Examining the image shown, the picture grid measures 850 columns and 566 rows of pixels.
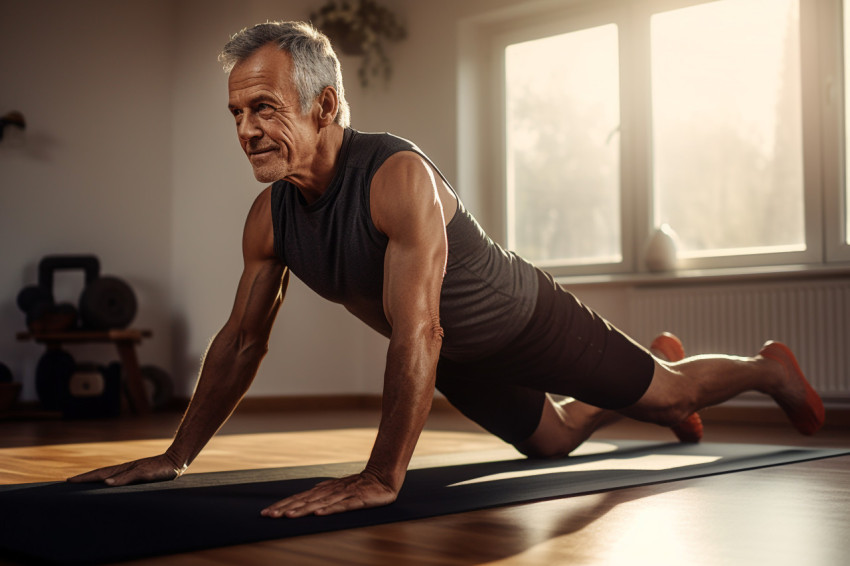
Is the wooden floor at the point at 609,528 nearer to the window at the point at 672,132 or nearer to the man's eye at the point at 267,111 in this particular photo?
the man's eye at the point at 267,111

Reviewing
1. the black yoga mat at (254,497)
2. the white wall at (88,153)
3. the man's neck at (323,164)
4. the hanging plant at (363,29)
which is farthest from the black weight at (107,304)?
the man's neck at (323,164)

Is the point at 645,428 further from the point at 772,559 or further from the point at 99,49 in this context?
the point at 99,49

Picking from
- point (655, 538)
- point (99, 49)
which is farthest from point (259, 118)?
point (99, 49)

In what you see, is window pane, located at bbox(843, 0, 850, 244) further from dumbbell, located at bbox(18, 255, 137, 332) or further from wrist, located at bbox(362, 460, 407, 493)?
dumbbell, located at bbox(18, 255, 137, 332)

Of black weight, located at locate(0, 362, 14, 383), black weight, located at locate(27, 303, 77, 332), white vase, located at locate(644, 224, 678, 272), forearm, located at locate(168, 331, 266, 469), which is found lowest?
black weight, located at locate(0, 362, 14, 383)

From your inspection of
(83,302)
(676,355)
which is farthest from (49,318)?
(676,355)

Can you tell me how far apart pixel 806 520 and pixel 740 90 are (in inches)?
118

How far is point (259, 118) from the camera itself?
5.33 feet

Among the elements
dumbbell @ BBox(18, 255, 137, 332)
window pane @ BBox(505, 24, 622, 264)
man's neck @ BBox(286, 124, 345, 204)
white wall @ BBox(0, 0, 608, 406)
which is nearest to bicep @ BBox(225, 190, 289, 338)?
man's neck @ BBox(286, 124, 345, 204)

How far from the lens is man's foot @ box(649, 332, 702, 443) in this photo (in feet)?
8.26

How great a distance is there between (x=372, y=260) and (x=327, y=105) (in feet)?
0.92

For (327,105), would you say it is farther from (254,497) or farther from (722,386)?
(722,386)

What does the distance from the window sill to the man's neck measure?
7.92 feet

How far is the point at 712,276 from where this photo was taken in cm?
376
